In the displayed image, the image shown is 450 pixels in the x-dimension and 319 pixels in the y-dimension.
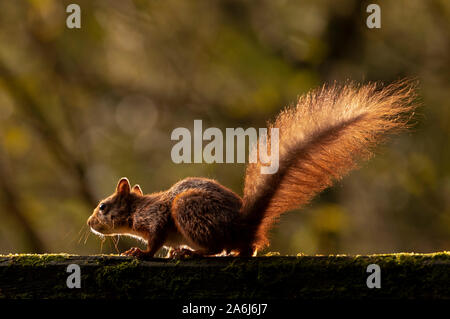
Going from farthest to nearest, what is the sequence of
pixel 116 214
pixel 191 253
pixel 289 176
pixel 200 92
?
pixel 200 92 < pixel 116 214 < pixel 191 253 < pixel 289 176

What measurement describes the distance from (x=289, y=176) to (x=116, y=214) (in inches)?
44.8

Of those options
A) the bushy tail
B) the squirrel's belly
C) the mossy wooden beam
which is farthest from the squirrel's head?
the bushy tail

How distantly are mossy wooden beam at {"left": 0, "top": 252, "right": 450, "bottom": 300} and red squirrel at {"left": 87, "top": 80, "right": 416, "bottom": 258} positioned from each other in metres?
0.28

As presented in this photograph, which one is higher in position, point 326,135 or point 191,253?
point 326,135

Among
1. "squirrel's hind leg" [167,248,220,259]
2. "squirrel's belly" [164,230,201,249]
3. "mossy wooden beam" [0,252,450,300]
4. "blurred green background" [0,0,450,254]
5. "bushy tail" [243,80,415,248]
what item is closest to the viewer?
"mossy wooden beam" [0,252,450,300]

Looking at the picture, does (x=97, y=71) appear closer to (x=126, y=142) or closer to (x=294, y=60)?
(x=126, y=142)

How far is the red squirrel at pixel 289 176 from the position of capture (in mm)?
A: 2227

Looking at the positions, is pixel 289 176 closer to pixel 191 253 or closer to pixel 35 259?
pixel 191 253

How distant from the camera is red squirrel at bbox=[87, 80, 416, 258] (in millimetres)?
2227

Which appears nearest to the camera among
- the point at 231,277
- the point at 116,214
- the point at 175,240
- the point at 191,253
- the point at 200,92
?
the point at 231,277

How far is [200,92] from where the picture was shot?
7488mm

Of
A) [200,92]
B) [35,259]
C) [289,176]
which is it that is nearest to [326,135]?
[289,176]

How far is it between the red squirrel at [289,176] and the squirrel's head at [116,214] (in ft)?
0.78

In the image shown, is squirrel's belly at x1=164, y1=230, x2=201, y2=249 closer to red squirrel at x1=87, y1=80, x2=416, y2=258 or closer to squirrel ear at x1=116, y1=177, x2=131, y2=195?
red squirrel at x1=87, y1=80, x2=416, y2=258
